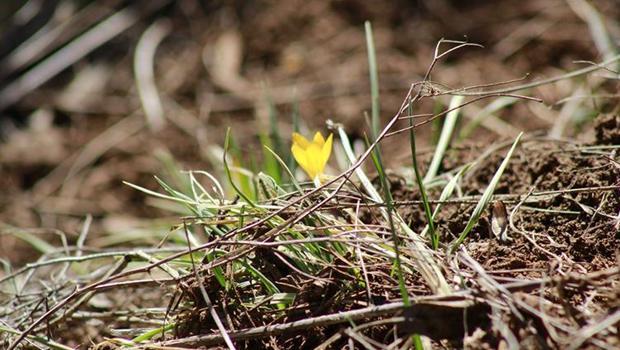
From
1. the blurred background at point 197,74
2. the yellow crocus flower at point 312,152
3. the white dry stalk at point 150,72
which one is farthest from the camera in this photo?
the white dry stalk at point 150,72

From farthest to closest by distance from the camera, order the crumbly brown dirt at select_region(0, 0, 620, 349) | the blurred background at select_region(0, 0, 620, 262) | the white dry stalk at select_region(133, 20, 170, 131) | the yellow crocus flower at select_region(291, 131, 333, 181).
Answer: the white dry stalk at select_region(133, 20, 170, 131), the blurred background at select_region(0, 0, 620, 262), the crumbly brown dirt at select_region(0, 0, 620, 349), the yellow crocus flower at select_region(291, 131, 333, 181)

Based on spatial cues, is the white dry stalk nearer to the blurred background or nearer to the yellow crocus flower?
the blurred background

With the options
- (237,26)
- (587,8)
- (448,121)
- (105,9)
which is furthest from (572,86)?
(105,9)

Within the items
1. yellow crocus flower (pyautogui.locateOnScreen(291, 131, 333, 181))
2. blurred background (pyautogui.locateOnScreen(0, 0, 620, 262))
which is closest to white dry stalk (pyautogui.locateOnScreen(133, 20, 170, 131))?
blurred background (pyautogui.locateOnScreen(0, 0, 620, 262))

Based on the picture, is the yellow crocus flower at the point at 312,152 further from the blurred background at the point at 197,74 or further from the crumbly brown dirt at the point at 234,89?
the blurred background at the point at 197,74

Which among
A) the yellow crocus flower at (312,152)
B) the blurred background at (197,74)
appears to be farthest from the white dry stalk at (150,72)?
the yellow crocus flower at (312,152)
